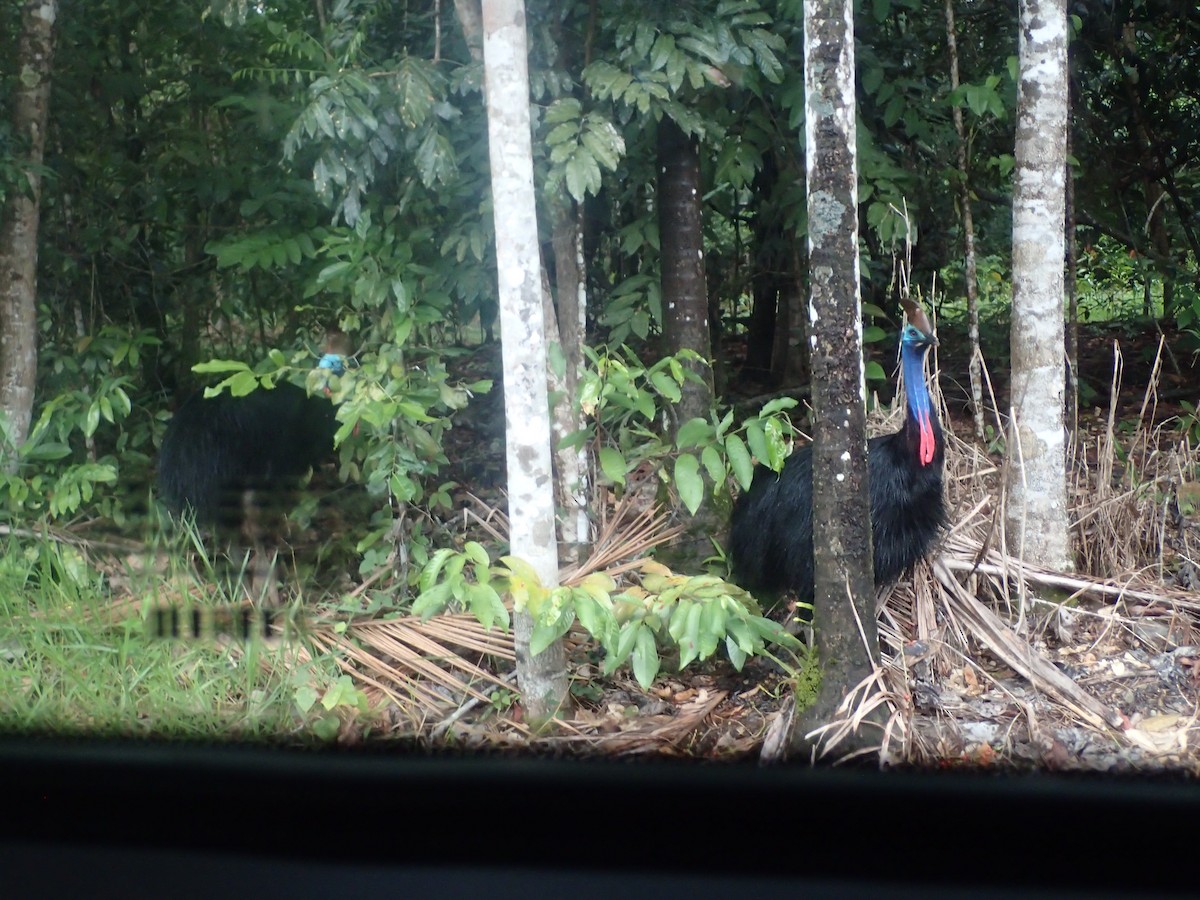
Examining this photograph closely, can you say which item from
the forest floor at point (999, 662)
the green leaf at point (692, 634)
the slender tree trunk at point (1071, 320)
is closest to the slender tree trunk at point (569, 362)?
the forest floor at point (999, 662)

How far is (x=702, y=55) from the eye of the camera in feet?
11.0

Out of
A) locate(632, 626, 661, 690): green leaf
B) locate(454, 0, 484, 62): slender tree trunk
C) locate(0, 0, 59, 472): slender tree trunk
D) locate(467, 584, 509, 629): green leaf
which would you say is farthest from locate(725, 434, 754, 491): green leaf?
locate(0, 0, 59, 472): slender tree trunk

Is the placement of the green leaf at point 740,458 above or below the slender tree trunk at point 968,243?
below

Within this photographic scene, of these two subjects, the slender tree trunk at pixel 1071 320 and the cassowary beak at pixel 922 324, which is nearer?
the cassowary beak at pixel 922 324

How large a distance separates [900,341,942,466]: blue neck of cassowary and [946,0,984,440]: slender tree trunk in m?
0.61

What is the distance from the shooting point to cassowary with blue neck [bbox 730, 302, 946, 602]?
3.33m

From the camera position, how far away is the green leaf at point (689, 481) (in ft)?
10.0

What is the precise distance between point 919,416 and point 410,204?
1803mm

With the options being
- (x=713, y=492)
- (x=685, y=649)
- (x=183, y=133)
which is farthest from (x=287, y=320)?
(x=685, y=649)

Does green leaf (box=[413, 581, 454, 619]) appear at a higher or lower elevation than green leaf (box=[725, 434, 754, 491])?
lower

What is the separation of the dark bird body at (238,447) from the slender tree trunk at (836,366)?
182 centimetres

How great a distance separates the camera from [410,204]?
375 cm

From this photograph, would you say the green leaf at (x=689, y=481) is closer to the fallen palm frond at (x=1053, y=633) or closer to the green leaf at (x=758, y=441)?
the green leaf at (x=758, y=441)

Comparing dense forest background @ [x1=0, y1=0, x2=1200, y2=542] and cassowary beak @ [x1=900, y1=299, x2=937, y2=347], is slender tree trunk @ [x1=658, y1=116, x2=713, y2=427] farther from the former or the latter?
cassowary beak @ [x1=900, y1=299, x2=937, y2=347]
